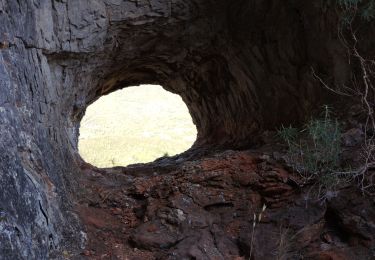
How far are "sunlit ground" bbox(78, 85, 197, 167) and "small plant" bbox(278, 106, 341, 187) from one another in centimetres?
922

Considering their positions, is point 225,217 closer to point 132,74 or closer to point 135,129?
point 132,74

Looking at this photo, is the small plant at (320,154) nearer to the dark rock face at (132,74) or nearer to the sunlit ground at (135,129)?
the dark rock face at (132,74)

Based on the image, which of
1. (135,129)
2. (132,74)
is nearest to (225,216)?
(132,74)

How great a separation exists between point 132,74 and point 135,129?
13.4 m

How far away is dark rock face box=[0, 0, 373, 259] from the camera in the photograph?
368 centimetres

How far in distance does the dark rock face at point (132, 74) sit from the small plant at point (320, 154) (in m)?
0.29

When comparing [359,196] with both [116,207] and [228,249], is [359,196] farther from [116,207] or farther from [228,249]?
[116,207]

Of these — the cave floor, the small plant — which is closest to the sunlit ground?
the cave floor

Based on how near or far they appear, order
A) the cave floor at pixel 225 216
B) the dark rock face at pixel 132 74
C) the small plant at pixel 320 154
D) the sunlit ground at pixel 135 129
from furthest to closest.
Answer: the sunlit ground at pixel 135 129, the small plant at pixel 320 154, the cave floor at pixel 225 216, the dark rock face at pixel 132 74

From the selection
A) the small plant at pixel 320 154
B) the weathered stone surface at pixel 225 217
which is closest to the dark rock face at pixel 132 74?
the weathered stone surface at pixel 225 217

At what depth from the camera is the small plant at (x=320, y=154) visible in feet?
14.3

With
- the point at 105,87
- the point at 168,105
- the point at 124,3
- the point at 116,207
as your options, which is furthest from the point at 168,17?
the point at 168,105

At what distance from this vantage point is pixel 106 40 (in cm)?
625

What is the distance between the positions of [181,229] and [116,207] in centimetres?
89
